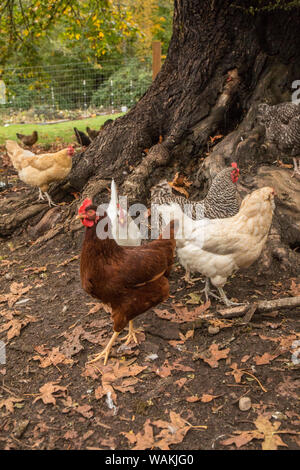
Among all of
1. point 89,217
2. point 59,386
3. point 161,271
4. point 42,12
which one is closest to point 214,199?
point 161,271

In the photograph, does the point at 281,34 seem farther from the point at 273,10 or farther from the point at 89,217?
the point at 89,217

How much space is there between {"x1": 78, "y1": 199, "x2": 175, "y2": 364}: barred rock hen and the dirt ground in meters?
0.34

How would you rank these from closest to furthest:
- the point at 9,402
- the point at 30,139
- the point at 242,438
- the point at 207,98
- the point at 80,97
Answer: the point at 242,438, the point at 9,402, the point at 207,98, the point at 30,139, the point at 80,97

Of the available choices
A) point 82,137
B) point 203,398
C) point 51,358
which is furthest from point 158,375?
point 82,137

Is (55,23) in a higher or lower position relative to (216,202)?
higher

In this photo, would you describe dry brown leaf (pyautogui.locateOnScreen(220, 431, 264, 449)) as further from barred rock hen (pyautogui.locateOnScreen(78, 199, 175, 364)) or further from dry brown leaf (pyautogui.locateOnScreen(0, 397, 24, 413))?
dry brown leaf (pyautogui.locateOnScreen(0, 397, 24, 413))

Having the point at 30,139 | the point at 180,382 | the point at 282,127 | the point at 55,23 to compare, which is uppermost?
the point at 55,23

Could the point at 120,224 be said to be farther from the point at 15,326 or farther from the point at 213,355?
the point at 213,355

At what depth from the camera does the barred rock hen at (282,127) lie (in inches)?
204

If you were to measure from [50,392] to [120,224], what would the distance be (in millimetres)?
1820

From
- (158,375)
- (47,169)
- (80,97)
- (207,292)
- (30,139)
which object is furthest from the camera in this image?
(80,97)

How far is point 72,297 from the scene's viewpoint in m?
4.27

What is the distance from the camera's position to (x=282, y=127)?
203 inches

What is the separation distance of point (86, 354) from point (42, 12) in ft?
22.0
